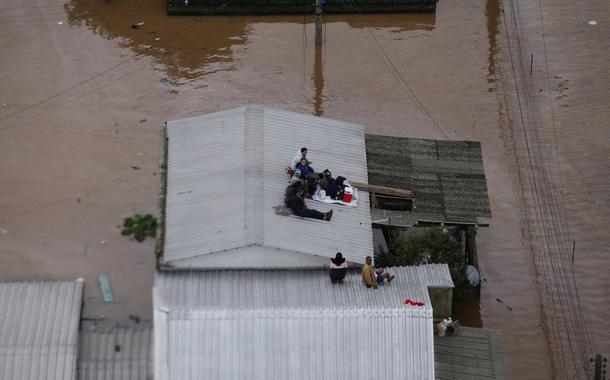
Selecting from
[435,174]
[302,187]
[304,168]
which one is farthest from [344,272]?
[435,174]

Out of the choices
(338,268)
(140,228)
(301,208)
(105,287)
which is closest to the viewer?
(338,268)

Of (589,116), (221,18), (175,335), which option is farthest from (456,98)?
(175,335)

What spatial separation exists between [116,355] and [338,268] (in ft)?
13.0

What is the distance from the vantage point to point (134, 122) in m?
22.8

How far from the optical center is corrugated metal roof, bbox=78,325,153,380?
50.1 feet

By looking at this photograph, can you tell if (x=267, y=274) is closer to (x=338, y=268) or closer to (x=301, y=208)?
(x=338, y=268)

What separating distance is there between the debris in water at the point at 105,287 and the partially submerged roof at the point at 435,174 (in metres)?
5.52

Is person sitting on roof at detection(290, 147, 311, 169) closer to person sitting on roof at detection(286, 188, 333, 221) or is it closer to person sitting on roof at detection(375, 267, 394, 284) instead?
person sitting on roof at detection(286, 188, 333, 221)

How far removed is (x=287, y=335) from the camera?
46.9 ft

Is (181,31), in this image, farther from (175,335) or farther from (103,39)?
(175,335)

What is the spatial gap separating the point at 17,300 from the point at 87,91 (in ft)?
29.4

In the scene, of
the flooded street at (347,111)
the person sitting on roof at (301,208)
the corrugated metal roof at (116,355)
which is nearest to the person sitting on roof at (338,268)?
the person sitting on roof at (301,208)

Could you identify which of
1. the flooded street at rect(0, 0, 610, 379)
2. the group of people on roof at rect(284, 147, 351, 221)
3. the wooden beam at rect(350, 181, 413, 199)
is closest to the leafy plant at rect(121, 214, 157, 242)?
the flooded street at rect(0, 0, 610, 379)

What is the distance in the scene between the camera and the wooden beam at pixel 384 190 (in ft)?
57.5
